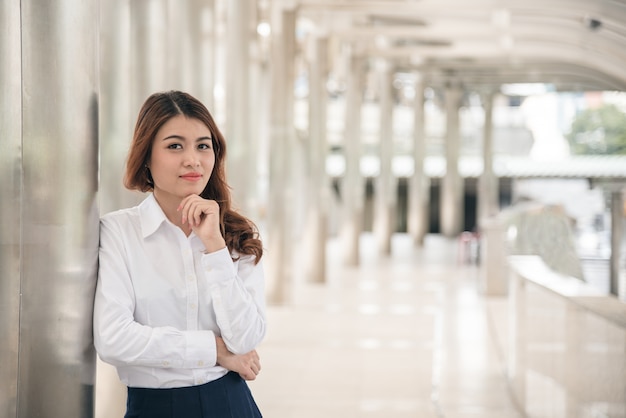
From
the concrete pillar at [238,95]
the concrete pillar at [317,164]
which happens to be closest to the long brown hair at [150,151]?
the concrete pillar at [238,95]

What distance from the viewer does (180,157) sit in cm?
231

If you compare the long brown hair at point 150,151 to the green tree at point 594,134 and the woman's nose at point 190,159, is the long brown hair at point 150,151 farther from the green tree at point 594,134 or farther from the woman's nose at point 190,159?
the green tree at point 594,134

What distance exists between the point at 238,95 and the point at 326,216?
6.56 meters

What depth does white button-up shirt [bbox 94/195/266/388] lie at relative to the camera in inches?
87.6

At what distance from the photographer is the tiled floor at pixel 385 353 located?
6.65 m

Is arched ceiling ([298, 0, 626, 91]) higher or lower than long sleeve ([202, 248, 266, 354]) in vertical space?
higher

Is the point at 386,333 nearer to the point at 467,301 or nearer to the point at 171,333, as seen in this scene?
the point at 467,301

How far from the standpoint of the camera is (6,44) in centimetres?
249

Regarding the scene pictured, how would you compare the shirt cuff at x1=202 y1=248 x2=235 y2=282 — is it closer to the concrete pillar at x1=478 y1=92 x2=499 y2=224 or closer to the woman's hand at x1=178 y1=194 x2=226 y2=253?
the woman's hand at x1=178 y1=194 x2=226 y2=253

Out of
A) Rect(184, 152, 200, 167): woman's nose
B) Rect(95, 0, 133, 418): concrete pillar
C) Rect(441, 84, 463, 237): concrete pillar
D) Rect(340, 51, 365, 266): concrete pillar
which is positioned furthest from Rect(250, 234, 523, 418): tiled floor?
Rect(441, 84, 463, 237): concrete pillar

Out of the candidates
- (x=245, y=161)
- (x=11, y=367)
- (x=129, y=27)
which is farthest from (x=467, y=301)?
(x=11, y=367)

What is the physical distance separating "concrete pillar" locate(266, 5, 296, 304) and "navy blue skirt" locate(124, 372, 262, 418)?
998 centimetres

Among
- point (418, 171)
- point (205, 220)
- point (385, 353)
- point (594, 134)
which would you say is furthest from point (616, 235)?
point (594, 134)

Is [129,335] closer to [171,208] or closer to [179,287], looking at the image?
[179,287]
